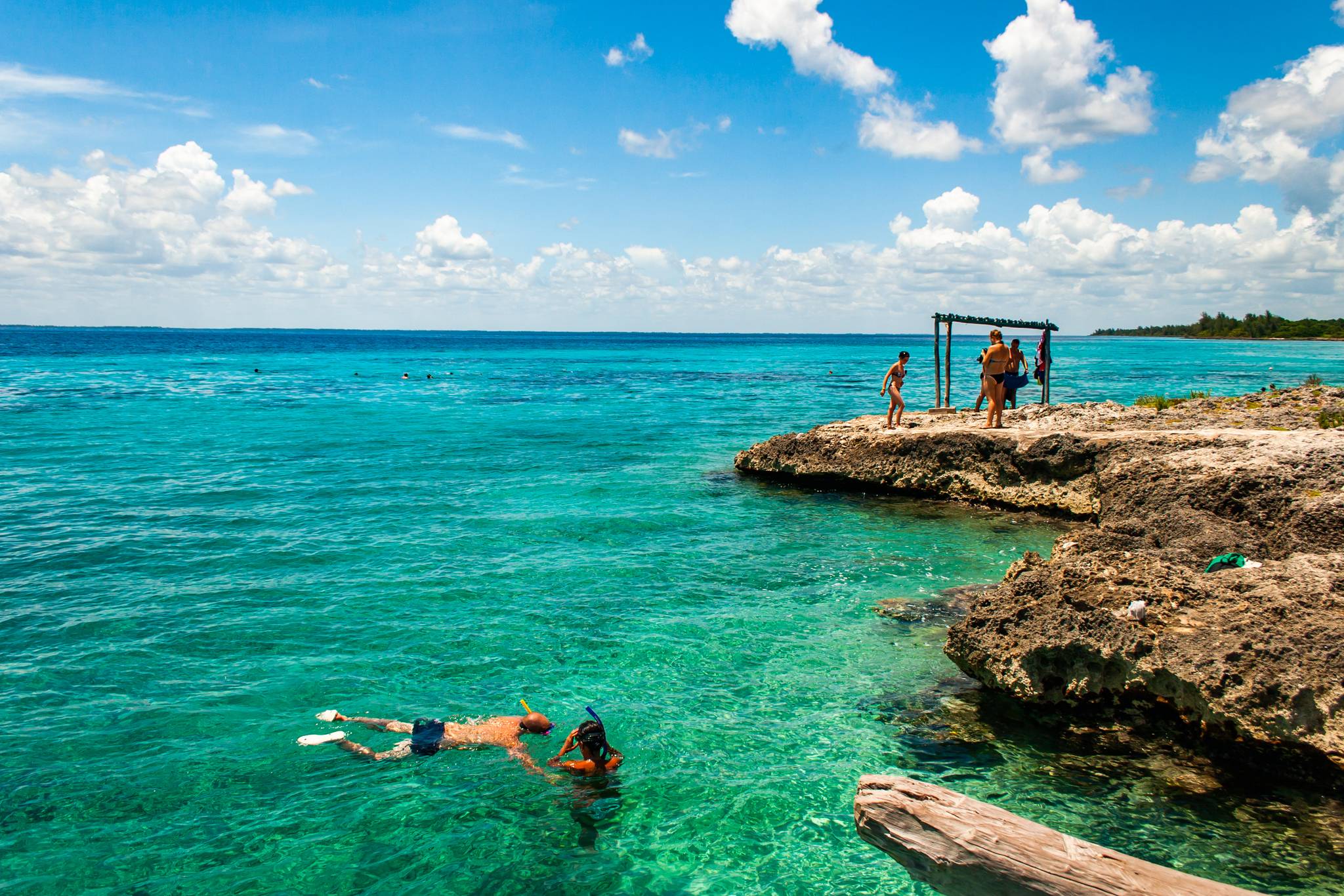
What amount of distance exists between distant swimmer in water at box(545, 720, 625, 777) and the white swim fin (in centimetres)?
206

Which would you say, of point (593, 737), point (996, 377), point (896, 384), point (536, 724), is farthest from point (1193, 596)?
point (896, 384)

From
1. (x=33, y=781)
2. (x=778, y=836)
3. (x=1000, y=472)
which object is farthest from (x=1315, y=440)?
(x=33, y=781)

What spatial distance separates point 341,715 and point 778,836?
4381 millimetres

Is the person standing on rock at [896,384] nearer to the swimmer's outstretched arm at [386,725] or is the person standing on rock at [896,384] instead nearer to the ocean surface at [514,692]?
the ocean surface at [514,692]

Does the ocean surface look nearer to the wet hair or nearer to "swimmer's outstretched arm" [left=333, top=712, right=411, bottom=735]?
"swimmer's outstretched arm" [left=333, top=712, right=411, bottom=735]

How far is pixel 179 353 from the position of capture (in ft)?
298

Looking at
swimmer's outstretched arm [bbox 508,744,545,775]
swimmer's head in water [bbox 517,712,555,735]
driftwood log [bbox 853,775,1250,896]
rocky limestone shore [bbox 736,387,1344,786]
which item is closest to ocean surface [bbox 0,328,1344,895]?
swimmer's outstretched arm [bbox 508,744,545,775]

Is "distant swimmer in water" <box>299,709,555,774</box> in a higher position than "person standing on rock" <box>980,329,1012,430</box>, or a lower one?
lower

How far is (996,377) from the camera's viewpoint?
1648 cm

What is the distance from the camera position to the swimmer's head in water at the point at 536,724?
707 cm

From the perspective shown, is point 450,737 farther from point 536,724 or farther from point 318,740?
point 318,740

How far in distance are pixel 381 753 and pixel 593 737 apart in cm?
207

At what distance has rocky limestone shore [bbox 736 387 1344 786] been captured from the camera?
5930 mm

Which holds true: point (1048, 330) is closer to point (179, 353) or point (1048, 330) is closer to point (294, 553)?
point (294, 553)
